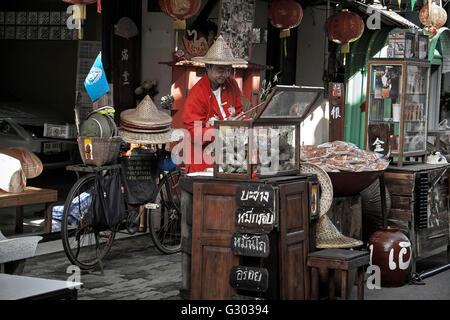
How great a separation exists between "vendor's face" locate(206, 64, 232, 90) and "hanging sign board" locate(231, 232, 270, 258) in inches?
95.3

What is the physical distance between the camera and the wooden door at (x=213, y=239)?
5945mm

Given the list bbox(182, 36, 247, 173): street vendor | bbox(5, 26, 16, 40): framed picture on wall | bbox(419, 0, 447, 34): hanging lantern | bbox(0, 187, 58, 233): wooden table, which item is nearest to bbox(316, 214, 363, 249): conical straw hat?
bbox(182, 36, 247, 173): street vendor

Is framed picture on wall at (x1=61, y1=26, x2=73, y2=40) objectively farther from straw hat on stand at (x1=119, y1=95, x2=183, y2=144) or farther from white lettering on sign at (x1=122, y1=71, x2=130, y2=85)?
straw hat on stand at (x1=119, y1=95, x2=183, y2=144)

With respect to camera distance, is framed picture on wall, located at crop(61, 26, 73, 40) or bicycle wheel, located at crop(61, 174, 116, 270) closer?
bicycle wheel, located at crop(61, 174, 116, 270)

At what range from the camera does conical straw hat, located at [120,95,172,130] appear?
8148 millimetres

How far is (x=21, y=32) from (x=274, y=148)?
442 cm

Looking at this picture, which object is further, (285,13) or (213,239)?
(285,13)

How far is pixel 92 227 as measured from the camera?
750cm

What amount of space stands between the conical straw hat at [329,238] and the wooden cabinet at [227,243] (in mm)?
504

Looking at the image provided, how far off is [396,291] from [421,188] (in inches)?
50.0

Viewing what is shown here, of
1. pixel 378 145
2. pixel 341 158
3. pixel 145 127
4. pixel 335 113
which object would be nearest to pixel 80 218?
pixel 145 127

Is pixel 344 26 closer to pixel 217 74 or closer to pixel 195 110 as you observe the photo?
pixel 217 74

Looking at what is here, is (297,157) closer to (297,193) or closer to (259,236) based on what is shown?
(297,193)

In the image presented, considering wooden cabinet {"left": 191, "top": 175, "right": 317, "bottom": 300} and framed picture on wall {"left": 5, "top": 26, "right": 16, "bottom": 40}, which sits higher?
framed picture on wall {"left": 5, "top": 26, "right": 16, "bottom": 40}
